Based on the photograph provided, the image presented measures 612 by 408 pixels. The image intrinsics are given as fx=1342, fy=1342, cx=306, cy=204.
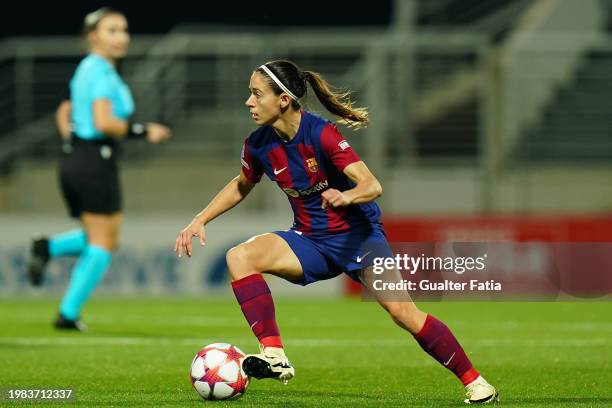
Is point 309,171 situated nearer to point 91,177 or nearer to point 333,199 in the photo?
point 333,199

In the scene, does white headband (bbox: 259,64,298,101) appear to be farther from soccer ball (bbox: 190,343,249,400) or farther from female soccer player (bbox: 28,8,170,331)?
female soccer player (bbox: 28,8,170,331)

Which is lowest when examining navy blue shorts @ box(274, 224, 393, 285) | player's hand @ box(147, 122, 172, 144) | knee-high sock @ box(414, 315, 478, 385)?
knee-high sock @ box(414, 315, 478, 385)

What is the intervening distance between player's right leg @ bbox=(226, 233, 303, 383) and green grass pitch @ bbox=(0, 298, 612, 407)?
331mm

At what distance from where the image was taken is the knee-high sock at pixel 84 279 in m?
10.3

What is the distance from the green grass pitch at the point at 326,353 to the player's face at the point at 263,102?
1.35m

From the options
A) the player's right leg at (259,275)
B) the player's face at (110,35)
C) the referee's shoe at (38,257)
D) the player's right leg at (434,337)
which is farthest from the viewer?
the referee's shoe at (38,257)

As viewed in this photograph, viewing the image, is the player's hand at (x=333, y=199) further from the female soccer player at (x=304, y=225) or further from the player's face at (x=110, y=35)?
the player's face at (x=110, y=35)

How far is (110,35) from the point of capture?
1051cm

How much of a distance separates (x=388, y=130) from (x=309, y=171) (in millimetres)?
11267

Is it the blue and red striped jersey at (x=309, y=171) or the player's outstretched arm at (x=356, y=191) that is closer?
the player's outstretched arm at (x=356, y=191)

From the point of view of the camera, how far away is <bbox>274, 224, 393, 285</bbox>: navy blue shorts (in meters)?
6.39

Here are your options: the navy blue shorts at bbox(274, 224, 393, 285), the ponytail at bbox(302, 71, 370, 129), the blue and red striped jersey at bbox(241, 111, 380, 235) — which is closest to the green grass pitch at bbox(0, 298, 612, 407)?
the navy blue shorts at bbox(274, 224, 393, 285)

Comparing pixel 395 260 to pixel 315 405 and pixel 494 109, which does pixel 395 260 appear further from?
pixel 494 109

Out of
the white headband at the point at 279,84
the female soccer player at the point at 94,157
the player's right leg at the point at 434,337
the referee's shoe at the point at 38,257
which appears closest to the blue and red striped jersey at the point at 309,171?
the white headband at the point at 279,84
